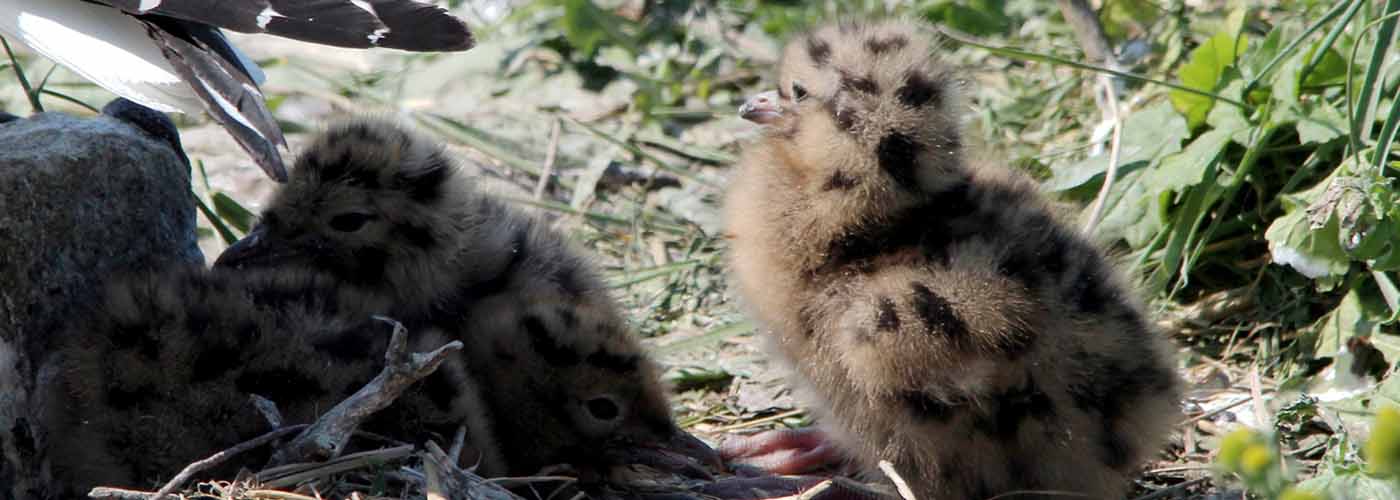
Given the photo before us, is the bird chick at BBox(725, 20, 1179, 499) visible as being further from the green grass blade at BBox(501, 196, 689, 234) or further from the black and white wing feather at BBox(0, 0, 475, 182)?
the green grass blade at BBox(501, 196, 689, 234)

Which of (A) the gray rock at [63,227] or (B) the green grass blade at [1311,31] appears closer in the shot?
(A) the gray rock at [63,227]

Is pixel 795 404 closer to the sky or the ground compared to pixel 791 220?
closer to the ground

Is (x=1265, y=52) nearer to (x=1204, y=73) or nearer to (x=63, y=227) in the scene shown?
(x=1204, y=73)

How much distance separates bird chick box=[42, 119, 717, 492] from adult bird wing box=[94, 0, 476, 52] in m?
0.56

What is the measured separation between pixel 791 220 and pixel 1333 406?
4.58ft

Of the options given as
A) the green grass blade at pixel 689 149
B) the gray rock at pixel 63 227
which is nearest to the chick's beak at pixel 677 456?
the gray rock at pixel 63 227

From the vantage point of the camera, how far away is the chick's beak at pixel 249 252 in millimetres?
3814

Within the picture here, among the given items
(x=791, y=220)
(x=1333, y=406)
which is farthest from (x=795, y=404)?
(x=1333, y=406)

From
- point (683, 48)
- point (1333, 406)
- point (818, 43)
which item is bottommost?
point (683, 48)

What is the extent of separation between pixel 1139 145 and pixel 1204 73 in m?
0.29

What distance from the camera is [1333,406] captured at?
3869 mm

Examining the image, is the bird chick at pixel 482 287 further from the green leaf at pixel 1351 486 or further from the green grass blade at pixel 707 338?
the green leaf at pixel 1351 486

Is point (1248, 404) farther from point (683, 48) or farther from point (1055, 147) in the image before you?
point (683, 48)

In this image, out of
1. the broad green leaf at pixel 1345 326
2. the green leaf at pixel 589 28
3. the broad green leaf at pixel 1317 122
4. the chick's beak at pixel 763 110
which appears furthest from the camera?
the green leaf at pixel 589 28
